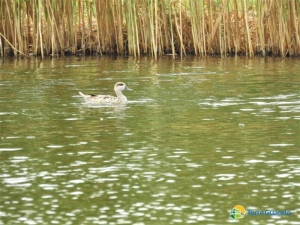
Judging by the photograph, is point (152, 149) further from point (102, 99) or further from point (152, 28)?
point (152, 28)

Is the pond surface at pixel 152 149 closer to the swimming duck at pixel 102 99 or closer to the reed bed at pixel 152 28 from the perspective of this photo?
the swimming duck at pixel 102 99

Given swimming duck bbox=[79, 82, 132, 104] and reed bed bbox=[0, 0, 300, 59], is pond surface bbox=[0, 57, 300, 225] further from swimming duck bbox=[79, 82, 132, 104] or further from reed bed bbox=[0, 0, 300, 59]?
reed bed bbox=[0, 0, 300, 59]

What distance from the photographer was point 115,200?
916 cm

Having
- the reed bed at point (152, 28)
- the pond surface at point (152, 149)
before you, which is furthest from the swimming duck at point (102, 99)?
the reed bed at point (152, 28)

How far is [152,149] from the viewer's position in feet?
38.6

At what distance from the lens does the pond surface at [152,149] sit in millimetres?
8906

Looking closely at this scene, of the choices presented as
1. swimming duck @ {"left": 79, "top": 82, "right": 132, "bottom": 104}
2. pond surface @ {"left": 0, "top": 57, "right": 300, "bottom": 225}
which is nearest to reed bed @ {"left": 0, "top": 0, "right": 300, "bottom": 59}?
pond surface @ {"left": 0, "top": 57, "right": 300, "bottom": 225}

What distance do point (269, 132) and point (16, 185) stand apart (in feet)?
13.9

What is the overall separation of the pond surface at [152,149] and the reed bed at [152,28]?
3.18 m

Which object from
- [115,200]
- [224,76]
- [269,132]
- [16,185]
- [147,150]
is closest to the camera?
[115,200]

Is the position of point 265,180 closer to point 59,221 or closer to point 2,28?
point 59,221

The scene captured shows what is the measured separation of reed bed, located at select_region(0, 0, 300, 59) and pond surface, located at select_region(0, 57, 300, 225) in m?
3.18

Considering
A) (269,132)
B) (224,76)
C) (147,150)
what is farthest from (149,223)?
(224,76)

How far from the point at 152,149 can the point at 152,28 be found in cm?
1195
